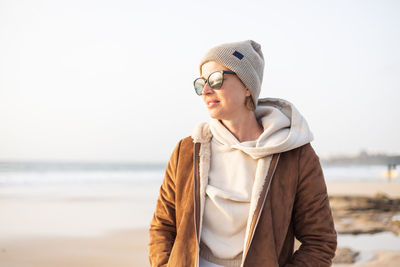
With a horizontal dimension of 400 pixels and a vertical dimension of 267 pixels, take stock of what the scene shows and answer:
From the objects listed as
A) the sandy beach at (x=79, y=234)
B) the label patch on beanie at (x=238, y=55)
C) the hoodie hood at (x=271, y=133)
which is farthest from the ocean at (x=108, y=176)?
the label patch on beanie at (x=238, y=55)

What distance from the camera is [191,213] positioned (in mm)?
1801

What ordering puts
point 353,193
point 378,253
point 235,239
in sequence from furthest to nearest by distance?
point 353,193, point 378,253, point 235,239

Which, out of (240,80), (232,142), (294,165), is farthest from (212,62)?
(294,165)

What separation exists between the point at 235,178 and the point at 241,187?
2.0 inches

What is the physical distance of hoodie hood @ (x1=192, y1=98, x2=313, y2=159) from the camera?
70.2 inches

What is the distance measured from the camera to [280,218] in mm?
1760

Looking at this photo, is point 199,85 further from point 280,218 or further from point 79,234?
point 79,234

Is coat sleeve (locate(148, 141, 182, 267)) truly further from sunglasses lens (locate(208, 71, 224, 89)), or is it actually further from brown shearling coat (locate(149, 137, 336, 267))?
sunglasses lens (locate(208, 71, 224, 89))

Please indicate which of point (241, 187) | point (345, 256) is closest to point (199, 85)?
point (241, 187)

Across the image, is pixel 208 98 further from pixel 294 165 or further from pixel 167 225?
pixel 167 225

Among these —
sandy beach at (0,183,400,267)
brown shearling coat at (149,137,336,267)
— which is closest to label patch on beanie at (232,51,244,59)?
brown shearling coat at (149,137,336,267)

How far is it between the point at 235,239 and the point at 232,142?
0.40 meters

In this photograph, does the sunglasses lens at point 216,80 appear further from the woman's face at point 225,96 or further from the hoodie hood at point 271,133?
the hoodie hood at point 271,133

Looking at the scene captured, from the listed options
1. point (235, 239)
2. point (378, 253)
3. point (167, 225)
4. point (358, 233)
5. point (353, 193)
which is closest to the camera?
point (235, 239)
